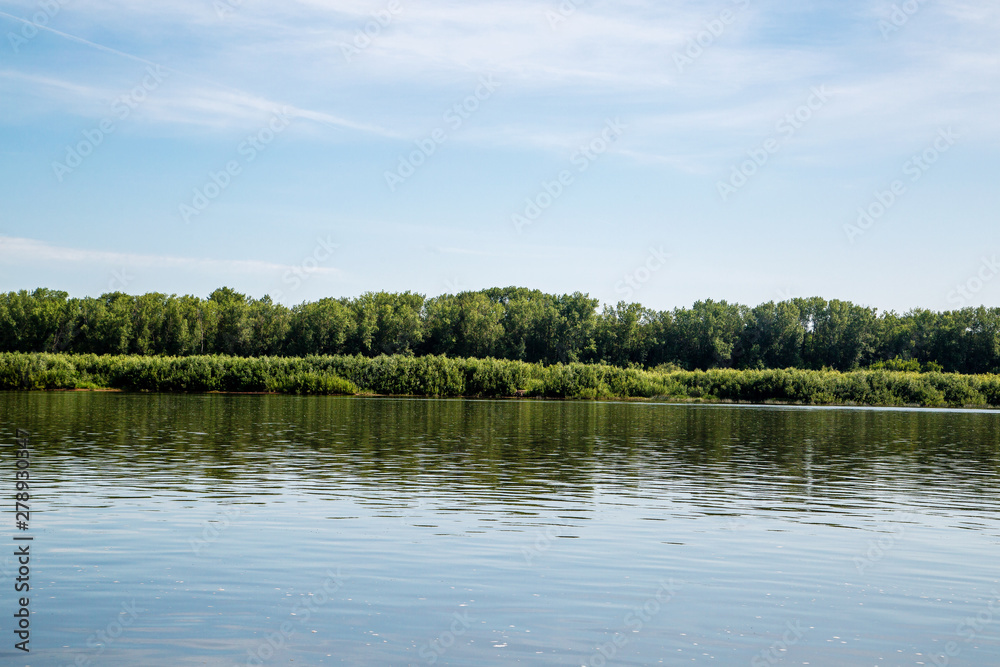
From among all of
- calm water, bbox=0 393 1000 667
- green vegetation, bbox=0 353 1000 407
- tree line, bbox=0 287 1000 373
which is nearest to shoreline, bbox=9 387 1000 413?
green vegetation, bbox=0 353 1000 407

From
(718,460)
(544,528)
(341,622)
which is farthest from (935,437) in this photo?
(341,622)

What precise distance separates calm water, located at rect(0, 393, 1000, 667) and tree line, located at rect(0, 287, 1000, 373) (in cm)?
11056

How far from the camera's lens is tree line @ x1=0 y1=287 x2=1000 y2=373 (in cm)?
13925

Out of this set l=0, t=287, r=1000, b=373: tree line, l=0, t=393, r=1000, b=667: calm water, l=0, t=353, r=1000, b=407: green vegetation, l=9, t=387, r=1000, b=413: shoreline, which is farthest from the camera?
l=0, t=287, r=1000, b=373: tree line

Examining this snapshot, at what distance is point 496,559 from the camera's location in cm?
1519

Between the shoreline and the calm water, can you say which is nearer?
the calm water

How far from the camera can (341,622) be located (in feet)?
37.3

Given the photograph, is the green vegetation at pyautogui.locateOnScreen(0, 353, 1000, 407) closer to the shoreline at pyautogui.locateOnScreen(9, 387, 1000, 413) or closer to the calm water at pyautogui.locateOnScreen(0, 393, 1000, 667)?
the shoreline at pyautogui.locateOnScreen(9, 387, 1000, 413)

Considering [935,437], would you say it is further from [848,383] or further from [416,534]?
[848,383]

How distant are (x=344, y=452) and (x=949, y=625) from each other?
78.9ft

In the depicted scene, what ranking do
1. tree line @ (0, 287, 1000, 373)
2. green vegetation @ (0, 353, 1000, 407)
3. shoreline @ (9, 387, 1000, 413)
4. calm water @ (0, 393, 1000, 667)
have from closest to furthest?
1. calm water @ (0, 393, 1000, 667)
2. shoreline @ (9, 387, 1000, 413)
3. green vegetation @ (0, 353, 1000, 407)
4. tree line @ (0, 287, 1000, 373)

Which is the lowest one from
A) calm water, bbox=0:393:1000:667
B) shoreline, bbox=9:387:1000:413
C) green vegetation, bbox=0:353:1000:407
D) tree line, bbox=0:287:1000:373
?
shoreline, bbox=9:387:1000:413

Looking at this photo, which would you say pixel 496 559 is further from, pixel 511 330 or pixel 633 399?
pixel 511 330

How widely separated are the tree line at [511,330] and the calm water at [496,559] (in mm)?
110565
